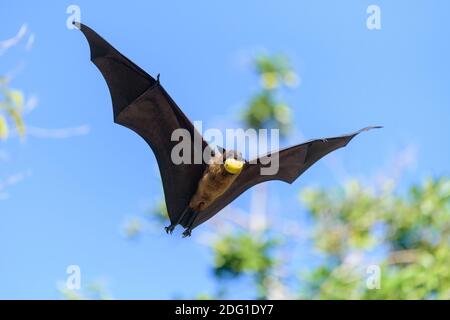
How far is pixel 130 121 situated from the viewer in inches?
379

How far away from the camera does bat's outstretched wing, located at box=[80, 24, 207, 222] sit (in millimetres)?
9445

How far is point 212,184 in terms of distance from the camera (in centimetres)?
897

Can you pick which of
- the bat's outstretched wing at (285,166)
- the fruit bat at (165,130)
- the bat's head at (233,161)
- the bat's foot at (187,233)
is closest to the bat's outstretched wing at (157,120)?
the fruit bat at (165,130)

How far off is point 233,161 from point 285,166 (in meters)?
1.94

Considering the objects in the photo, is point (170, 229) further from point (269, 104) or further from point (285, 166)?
point (269, 104)

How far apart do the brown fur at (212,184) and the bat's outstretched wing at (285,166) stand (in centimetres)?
22

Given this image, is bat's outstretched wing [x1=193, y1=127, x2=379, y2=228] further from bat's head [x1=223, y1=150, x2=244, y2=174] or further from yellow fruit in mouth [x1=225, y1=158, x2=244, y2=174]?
yellow fruit in mouth [x1=225, y1=158, x2=244, y2=174]

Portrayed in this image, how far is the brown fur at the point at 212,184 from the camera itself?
8.82 m

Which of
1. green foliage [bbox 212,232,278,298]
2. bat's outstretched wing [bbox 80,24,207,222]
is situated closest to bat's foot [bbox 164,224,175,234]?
bat's outstretched wing [bbox 80,24,207,222]

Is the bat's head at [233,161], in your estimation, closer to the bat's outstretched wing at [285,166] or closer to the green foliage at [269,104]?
the bat's outstretched wing at [285,166]

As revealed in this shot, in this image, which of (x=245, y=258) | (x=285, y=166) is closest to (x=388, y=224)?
(x=245, y=258)

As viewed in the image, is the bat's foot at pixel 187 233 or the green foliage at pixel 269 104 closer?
→ the bat's foot at pixel 187 233
